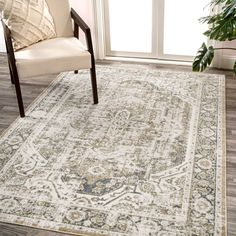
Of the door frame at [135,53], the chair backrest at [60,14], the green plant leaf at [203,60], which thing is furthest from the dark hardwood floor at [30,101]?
the chair backrest at [60,14]

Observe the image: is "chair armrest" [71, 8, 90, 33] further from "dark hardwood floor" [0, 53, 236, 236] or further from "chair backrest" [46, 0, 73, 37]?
"dark hardwood floor" [0, 53, 236, 236]

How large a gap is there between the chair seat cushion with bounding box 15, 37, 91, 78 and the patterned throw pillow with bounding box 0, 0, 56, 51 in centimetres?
9

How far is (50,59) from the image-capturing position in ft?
8.93

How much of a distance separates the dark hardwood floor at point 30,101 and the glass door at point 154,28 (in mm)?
202

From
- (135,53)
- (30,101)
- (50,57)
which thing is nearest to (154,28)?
(135,53)

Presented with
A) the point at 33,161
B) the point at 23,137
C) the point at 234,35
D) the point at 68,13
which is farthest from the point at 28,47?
the point at 234,35

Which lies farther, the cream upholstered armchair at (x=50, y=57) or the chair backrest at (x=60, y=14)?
the chair backrest at (x=60, y=14)

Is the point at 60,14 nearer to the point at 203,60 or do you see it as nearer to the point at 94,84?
the point at 94,84

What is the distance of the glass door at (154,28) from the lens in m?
3.47

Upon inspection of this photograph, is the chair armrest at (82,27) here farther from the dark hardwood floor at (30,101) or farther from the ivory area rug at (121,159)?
the dark hardwood floor at (30,101)

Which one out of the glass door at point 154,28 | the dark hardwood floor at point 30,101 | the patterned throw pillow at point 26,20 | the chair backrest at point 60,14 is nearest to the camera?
the dark hardwood floor at point 30,101

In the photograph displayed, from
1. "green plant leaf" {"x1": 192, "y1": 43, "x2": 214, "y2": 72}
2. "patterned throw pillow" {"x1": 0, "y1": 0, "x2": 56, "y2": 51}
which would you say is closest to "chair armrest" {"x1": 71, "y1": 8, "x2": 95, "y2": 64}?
"patterned throw pillow" {"x1": 0, "y1": 0, "x2": 56, "y2": 51}

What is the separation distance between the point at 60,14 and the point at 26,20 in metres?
0.35

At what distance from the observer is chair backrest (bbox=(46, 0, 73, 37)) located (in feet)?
10.2
